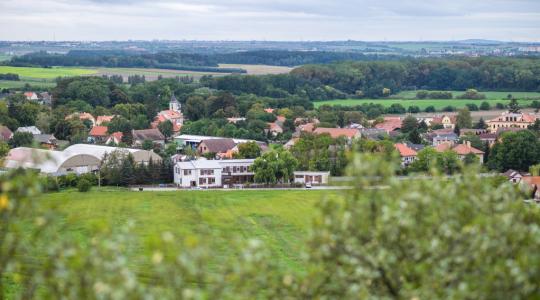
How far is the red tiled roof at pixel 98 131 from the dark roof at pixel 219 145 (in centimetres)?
927

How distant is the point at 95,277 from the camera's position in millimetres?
5816

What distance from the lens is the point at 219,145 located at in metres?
44.0

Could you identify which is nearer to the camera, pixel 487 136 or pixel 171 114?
pixel 487 136

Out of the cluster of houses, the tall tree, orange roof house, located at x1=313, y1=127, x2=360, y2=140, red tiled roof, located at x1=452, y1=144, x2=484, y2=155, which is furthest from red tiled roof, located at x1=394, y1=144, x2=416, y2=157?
the cluster of houses

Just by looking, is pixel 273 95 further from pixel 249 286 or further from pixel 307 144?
pixel 249 286

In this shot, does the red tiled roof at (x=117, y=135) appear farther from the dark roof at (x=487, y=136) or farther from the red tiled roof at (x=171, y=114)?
the dark roof at (x=487, y=136)

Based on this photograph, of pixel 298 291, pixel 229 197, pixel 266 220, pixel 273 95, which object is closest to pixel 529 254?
pixel 298 291

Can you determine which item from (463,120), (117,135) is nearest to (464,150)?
(463,120)

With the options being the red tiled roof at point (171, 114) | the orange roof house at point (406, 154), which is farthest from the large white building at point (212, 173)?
the red tiled roof at point (171, 114)

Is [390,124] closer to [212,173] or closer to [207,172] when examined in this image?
[212,173]

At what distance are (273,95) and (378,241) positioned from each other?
2718 inches

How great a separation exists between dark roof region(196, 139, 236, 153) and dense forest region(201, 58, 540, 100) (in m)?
31.1

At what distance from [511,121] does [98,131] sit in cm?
2582

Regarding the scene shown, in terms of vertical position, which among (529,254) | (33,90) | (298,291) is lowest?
(33,90)
